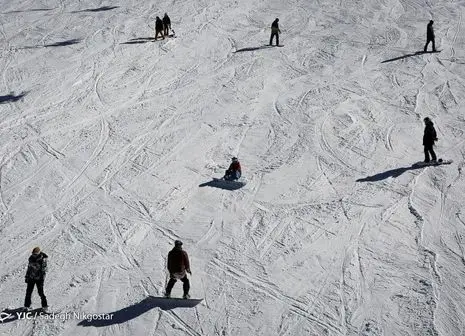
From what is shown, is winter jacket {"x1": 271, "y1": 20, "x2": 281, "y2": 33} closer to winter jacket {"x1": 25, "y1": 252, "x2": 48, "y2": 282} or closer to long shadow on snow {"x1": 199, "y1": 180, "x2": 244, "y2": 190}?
long shadow on snow {"x1": 199, "y1": 180, "x2": 244, "y2": 190}

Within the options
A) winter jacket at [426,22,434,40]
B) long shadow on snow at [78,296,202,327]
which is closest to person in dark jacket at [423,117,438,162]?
long shadow on snow at [78,296,202,327]

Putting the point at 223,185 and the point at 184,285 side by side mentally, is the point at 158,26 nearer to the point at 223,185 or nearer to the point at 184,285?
the point at 223,185

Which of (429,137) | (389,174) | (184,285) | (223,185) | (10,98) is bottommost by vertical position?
(10,98)

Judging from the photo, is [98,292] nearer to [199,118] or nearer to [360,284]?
[360,284]

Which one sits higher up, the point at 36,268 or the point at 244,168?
the point at 36,268

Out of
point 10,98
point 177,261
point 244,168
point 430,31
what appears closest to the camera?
point 177,261

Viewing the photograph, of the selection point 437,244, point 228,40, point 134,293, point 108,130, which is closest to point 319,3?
point 228,40

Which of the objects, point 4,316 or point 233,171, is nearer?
point 4,316

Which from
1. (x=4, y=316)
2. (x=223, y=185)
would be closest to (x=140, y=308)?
(x=4, y=316)
